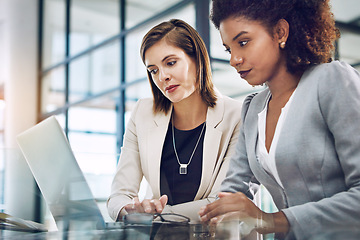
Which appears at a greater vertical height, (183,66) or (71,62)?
(71,62)

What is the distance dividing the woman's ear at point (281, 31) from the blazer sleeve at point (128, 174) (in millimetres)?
755

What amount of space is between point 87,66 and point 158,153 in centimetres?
449

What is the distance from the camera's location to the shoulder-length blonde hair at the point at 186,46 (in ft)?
4.86

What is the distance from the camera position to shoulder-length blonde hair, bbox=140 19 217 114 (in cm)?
148

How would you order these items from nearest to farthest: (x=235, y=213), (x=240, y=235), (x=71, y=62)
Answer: (x=240, y=235)
(x=235, y=213)
(x=71, y=62)

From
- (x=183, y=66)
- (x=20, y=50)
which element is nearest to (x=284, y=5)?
(x=183, y=66)

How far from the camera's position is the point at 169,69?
4.74 ft

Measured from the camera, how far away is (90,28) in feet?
18.5

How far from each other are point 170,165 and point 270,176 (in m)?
0.52

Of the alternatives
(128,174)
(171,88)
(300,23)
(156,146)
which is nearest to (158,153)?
(156,146)

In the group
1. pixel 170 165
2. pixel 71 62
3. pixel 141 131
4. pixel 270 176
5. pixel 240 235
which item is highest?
pixel 71 62

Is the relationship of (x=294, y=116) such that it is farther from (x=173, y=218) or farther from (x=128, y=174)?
(x=128, y=174)

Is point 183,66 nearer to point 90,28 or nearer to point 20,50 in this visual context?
point 90,28

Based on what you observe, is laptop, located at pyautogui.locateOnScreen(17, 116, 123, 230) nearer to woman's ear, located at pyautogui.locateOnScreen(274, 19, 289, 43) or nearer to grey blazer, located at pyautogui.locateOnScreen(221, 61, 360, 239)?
grey blazer, located at pyautogui.locateOnScreen(221, 61, 360, 239)
